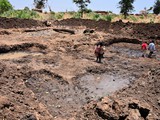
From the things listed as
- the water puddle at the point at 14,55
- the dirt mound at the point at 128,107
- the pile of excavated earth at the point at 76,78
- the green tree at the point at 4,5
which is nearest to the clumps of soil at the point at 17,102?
the pile of excavated earth at the point at 76,78

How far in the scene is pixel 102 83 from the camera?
13258mm

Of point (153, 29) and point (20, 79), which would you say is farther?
point (153, 29)

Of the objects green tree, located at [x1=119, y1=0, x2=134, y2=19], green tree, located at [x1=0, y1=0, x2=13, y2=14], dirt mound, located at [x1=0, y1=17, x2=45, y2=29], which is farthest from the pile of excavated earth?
green tree, located at [x1=0, y1=0, x2=13, y2=14]

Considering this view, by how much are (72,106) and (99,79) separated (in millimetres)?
3429

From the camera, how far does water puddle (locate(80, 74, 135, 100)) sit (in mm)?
12086

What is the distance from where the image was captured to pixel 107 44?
21.7 m

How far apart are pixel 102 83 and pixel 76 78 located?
1.22m

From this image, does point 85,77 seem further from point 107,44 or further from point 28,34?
point 28,34

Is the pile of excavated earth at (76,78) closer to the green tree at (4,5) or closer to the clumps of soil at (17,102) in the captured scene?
the clumps of soil at (17,102)

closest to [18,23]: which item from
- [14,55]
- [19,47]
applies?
[19,47]

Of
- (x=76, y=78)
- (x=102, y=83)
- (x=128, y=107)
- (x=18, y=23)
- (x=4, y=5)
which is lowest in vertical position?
(x=102, y=83)

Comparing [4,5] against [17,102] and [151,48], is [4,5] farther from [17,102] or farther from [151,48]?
[17,102]

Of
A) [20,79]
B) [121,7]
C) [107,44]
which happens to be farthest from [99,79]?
[121,7]

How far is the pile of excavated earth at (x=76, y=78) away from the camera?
9.40 meters
